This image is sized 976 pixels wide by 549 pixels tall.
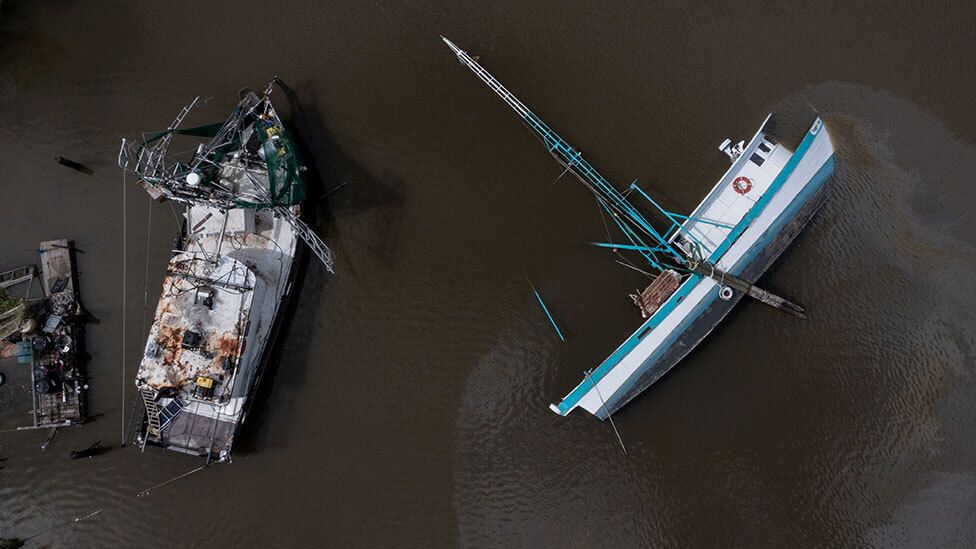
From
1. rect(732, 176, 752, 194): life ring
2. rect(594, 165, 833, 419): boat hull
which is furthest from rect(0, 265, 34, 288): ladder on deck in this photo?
rect(732, 176, 752, 194): life ring

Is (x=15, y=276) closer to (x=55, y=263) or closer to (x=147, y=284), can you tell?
(x=55, y=263)

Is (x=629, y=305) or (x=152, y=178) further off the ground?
(x=629, y=305)

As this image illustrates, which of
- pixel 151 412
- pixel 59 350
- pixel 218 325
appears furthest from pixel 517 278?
pixel 59 350

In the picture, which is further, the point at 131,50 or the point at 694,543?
the point at 131,50

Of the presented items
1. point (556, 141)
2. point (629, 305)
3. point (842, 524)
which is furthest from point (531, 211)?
point (842, 524)

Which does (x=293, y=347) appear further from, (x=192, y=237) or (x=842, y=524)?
(x=842, y=524)

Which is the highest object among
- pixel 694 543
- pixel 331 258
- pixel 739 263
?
pixel 739 263

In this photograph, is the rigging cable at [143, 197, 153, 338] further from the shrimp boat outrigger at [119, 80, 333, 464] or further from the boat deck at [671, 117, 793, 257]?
the boat deck at [671, 117, 793, 257]
